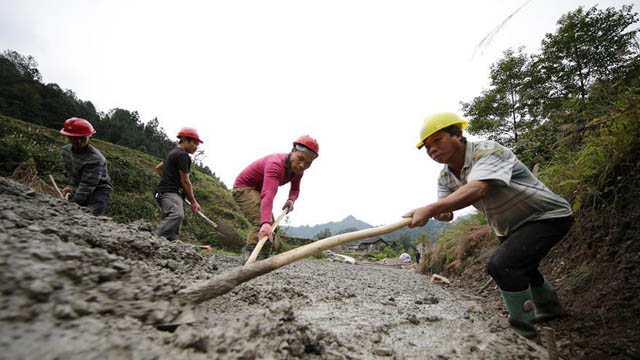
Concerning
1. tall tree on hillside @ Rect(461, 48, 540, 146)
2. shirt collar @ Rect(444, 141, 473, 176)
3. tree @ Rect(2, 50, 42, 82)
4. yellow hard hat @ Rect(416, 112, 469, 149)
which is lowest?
shirt collar @ Rect(444, 141, 473, 176)

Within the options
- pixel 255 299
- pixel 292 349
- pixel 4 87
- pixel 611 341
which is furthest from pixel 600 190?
pixel 4 87

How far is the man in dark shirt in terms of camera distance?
143 inches

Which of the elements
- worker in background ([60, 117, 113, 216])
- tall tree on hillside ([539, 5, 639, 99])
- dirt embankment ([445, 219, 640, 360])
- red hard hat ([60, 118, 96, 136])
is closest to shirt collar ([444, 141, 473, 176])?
dirt embankment ([445, 219, 640, 360])

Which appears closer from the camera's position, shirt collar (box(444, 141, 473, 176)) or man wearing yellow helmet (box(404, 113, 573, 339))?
man wearing yellow helmet (box(404, 113, 573, 339))

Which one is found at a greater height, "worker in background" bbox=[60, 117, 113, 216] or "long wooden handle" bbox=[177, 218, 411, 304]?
"worker in background" bbox=[60, 117, 113, 216]

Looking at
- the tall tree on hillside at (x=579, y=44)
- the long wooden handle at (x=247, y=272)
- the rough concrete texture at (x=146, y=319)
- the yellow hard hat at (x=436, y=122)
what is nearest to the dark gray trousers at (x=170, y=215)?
the rough concrete texture at (x=146, y=319)

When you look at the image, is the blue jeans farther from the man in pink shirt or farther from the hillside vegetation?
the man in pink shirt

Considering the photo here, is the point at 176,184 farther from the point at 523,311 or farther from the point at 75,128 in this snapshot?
the point at 523,311

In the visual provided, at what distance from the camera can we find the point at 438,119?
2033 millimetres

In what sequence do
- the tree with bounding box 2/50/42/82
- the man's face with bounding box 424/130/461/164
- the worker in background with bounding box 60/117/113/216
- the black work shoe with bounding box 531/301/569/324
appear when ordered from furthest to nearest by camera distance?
the tree with bounding box 2/50/42/82 → the worker in background with bounding box 60/117/113/216 → the man's face with bounding box 424/130/461/164 → the black work shoe with bounding box 531/301/569/324

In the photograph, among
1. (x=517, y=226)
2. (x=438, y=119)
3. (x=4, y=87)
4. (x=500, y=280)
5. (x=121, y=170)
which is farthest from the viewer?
(x=4, y=87)

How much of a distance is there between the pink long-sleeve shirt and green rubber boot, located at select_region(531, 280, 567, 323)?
8.29 feet

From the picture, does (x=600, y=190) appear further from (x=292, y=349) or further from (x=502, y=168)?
(x=292, y=349)

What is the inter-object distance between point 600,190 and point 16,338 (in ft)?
12.4
